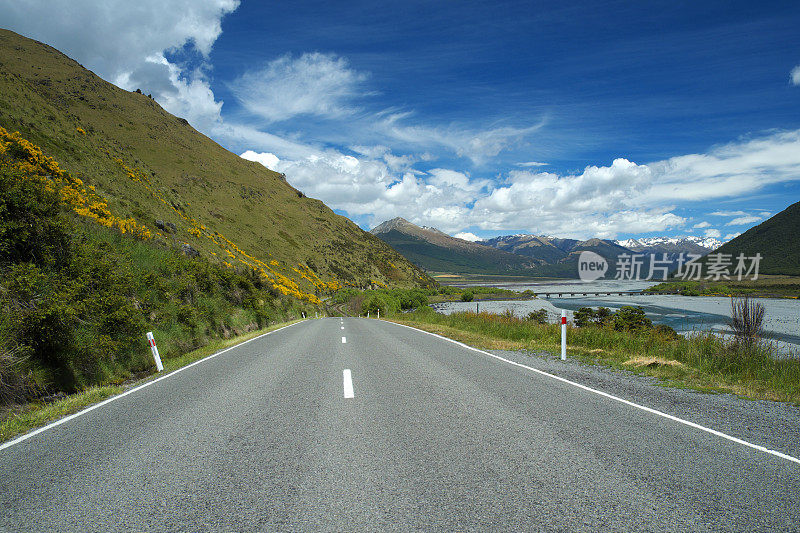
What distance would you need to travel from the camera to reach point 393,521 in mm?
2777

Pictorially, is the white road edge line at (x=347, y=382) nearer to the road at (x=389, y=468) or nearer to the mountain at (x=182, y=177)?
the road at (x=389, y=468)

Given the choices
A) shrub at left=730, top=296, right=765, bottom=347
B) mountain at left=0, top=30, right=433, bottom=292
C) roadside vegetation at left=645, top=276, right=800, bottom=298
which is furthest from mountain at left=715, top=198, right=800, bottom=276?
shrub at left=730, top=296, right=765, bottom=347

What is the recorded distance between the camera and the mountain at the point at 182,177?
103ft

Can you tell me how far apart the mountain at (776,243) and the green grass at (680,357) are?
144510 mm

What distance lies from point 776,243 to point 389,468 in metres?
189

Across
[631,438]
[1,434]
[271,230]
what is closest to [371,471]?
[631,438]

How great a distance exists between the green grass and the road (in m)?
3.09

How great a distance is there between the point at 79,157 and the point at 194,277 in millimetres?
18499

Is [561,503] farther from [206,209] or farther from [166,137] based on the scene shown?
[166,137]

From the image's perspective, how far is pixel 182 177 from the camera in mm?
65875

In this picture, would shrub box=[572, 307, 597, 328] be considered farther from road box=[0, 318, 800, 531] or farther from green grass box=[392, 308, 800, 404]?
road box=[0, 318, 800, 531]

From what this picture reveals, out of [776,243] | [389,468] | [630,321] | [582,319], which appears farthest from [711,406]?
[776,243]

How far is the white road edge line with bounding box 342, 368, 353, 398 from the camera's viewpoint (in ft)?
21.0

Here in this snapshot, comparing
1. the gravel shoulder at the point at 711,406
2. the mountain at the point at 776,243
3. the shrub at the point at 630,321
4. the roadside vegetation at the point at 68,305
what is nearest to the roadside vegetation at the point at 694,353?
the gravel shoulder at the point at 711,406
